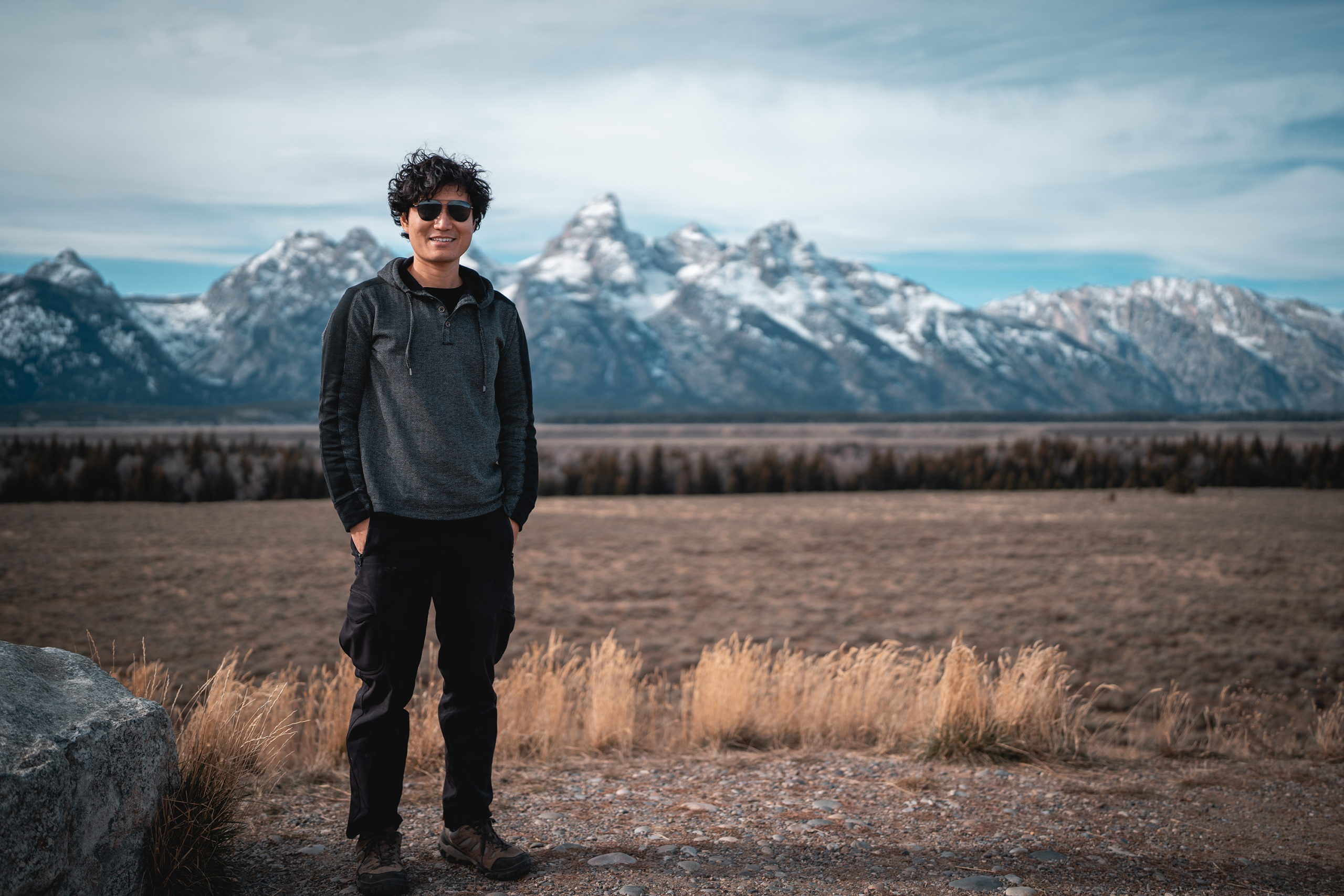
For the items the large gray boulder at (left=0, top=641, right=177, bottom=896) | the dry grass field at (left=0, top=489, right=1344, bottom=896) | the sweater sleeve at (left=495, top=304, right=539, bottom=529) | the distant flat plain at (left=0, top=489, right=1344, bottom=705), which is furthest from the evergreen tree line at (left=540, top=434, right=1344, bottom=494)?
the large gray boulder at (left=0, top=641, right=177, bottom=896)

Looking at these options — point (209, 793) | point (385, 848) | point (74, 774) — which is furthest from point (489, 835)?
point (74, 774)

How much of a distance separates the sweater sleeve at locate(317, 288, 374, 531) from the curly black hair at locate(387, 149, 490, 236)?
18.2 inches

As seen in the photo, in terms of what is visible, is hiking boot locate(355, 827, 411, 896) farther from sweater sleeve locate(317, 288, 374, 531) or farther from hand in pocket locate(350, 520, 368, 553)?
sweater sleeve locate(317, 288, 374, 531)

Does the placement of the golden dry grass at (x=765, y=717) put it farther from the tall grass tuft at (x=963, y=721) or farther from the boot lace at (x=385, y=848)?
the boot lace at (x=385, y=848)

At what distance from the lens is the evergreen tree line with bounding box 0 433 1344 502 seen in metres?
47.8

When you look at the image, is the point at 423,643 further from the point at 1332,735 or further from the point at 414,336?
the point at 1332,735

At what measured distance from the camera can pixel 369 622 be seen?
10.6ft

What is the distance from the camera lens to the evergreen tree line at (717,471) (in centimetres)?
4784

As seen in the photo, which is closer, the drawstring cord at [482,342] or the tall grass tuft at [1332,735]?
the drawstring cord at [482,342]

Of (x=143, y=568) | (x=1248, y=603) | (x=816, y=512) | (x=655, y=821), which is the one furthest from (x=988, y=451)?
(x=655, y=821)

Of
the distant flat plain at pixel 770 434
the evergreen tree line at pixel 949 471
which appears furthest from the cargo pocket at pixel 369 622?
the distant flat plain at pixel 770 434

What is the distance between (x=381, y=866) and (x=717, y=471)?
54803mm

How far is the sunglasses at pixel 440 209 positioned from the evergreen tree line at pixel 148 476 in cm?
5152

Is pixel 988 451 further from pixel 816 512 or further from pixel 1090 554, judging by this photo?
pixel 1090 554
